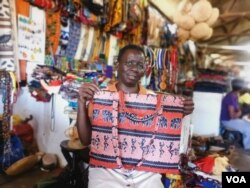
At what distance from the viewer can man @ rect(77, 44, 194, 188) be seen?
6.41ft

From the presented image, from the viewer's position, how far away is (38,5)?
3.75 metres

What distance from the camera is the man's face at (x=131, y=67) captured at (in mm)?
2168

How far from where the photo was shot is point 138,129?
2012mm

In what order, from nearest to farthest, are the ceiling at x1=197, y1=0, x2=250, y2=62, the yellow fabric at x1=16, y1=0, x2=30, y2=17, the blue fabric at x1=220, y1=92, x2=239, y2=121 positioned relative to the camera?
the yellow fabric at x1=16, y1=0, x2=30, y2=17, the blue fabric at x1=220, y1=92, x2=239, y2=121, the ceiling at x1=197, y1=0, x2=250, y2=62

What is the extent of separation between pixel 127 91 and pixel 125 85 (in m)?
0.05

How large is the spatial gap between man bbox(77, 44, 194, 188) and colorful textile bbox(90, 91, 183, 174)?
0.17ft

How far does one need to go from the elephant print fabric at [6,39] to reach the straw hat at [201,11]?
459 centimetres

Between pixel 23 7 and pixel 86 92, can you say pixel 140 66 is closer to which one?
→ pixel 86 92

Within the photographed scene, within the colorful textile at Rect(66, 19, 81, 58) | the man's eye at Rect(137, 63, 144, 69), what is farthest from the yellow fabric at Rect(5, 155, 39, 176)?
the man's eye at Rect(137, 63, 144, 69)

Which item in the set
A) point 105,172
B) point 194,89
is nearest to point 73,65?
point 194,89

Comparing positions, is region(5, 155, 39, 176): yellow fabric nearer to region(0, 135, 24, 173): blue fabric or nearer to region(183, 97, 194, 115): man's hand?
region(0, 135, 24, 173): blue fabric

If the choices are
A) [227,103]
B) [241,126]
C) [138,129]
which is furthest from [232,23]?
[138,129]

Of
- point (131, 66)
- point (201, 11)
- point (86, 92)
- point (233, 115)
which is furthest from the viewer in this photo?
point (201, 11)

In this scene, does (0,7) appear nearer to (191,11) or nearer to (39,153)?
(39,153)
